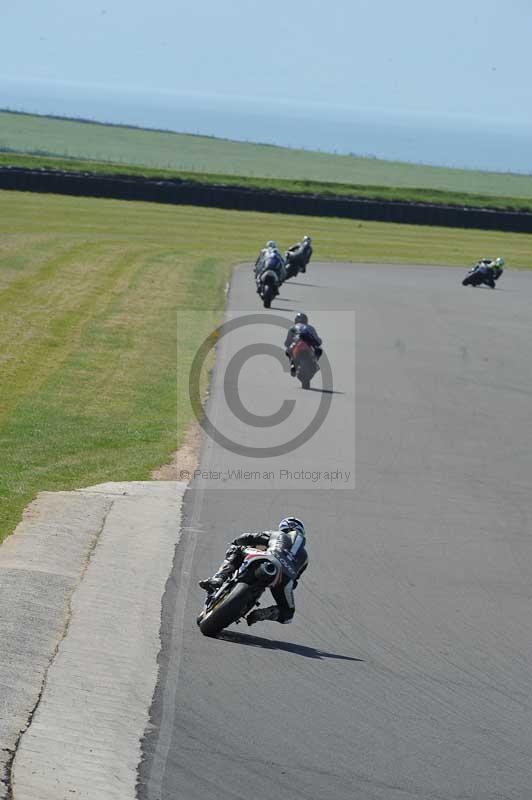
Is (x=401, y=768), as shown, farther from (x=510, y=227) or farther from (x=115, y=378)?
(x=510, y=227)

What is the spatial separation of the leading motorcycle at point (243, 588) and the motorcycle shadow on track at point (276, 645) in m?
0.20

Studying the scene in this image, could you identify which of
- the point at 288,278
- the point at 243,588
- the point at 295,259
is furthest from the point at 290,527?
the point at 288,278

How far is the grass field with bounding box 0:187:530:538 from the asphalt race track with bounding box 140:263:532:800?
1.25 m

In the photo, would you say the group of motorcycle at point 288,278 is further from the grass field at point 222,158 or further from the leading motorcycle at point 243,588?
the grass field at point 222,158

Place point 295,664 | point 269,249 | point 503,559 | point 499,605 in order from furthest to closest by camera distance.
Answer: point 269,249 → point 503,559 → point 499,605 → point 295,664

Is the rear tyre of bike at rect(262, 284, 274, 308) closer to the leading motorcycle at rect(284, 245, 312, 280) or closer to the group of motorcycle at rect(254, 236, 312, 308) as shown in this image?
the group of motorcycle at rect(254, 236, 312, 308)

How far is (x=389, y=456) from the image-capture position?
16.9 m

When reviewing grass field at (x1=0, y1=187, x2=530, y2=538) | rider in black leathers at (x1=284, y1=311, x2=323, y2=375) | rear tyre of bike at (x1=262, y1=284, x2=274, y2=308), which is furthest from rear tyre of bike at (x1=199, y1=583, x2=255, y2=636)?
rear tyre of bike at (x1=262, y1=284, x2=274, y2=308)

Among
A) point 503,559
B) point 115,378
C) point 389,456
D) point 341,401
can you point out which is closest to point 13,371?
point 115,378

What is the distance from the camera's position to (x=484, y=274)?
4225 centimetres

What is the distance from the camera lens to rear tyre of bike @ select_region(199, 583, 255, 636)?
29.4 ft

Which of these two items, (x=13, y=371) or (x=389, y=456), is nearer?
(x=389, y=456)

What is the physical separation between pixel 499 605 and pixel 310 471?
5086 mm

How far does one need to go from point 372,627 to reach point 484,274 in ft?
109
